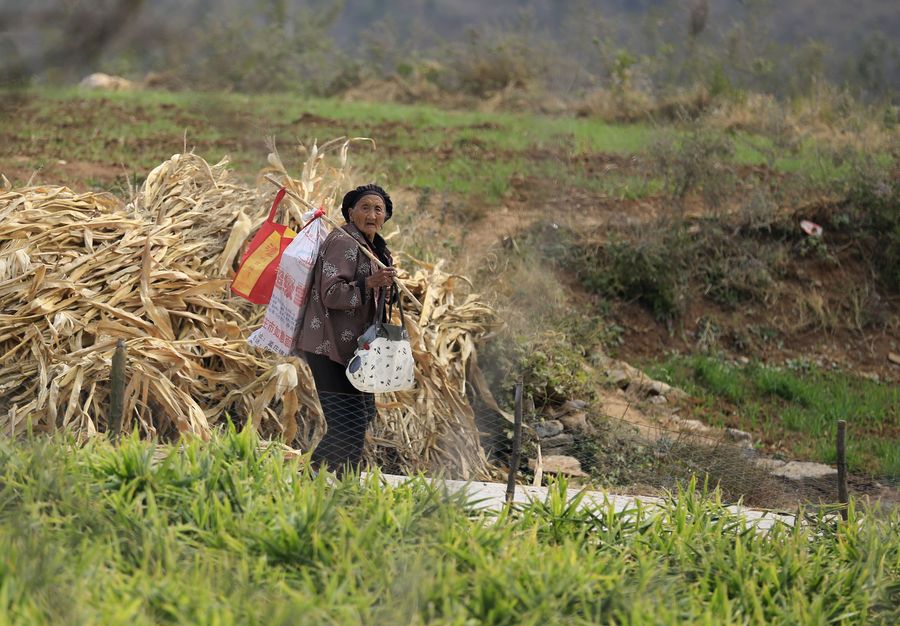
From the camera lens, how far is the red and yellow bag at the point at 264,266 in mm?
5938

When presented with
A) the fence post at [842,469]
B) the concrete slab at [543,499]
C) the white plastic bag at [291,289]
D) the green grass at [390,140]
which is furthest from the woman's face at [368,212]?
the green grass at [390,140]

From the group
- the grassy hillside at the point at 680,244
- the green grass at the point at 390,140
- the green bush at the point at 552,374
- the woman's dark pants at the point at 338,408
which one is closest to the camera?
the woman's dark pants at the point at 338,408

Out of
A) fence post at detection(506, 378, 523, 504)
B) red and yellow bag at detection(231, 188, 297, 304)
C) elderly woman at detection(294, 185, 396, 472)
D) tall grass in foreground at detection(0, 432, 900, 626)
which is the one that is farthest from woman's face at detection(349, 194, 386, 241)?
tall grass in foreground at detection(0, 432, 900, 626)

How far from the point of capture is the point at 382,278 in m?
5.28

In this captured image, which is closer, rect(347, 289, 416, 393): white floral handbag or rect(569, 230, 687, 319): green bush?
rect(347, 289, 416, 393): white floral handbag

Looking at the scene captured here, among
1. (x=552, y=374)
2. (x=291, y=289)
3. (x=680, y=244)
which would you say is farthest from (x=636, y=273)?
(x=291, y=289)

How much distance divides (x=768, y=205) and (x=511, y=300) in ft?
12.8

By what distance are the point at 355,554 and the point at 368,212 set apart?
208 centimetres

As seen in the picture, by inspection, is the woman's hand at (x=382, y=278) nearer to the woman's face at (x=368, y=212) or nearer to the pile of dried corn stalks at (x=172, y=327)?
the woman's face at (x=368, y=212)

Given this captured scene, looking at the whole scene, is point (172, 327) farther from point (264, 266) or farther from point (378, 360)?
point (378, 360)

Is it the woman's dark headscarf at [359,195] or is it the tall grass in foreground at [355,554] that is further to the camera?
the woman's dark headscarf at [359,195]

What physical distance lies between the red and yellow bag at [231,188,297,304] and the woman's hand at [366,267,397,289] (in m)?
0.80

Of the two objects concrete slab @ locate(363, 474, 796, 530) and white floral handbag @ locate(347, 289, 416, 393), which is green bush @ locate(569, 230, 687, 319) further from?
white floral handbag @ locate(347, 289, 416, 393)

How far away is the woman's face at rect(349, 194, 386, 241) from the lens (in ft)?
18.0
